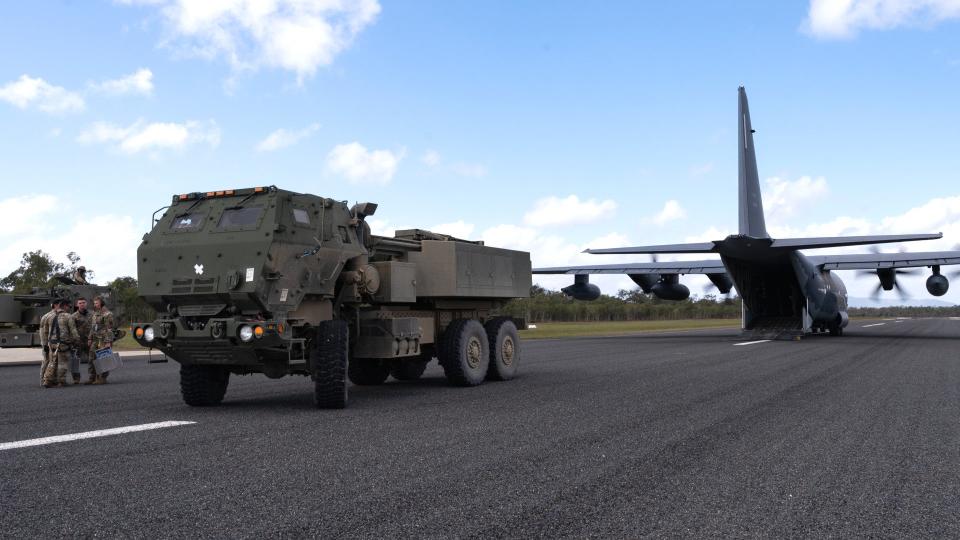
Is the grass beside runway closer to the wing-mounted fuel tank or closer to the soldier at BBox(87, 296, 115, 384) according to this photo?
the wing-mounted fuel tank

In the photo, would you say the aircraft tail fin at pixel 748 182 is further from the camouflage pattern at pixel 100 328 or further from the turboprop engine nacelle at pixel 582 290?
the camouflage pattern at pixel 100 328

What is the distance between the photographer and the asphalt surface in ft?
14.9

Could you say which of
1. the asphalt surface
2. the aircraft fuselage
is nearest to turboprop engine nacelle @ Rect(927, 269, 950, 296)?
the aircraft fuselage

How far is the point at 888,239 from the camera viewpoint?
25.7 metres

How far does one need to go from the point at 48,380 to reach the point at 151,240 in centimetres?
541

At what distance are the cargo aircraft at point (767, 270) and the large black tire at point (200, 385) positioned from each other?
20.6m

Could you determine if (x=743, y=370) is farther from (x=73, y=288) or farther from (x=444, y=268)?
(x=73, y=288)

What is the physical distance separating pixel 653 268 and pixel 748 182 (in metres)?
7.75

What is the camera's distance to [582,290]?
35.5 metres

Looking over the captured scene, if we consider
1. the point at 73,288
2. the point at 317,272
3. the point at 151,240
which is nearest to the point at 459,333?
the point at 317,272

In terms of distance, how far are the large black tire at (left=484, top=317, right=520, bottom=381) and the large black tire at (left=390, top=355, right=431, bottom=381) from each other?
116cm

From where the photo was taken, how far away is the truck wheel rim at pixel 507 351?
13578 millimetres

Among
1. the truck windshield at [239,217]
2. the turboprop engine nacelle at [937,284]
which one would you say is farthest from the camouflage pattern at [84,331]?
the turboprop engine nacelle at [937,284]

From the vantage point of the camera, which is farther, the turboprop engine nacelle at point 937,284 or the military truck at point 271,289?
the turboprop engine nacelle at point 937,284
